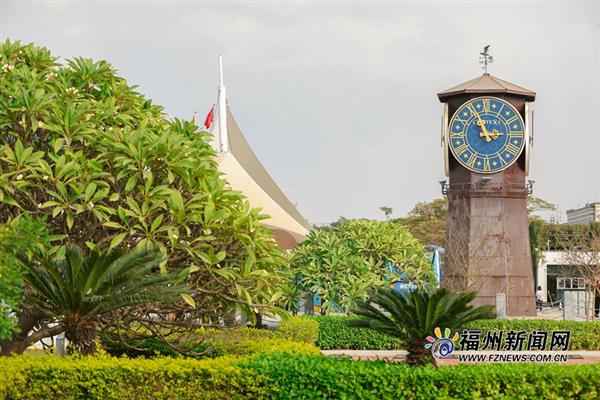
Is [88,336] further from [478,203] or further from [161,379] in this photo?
[478,203]

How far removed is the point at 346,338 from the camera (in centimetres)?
2689

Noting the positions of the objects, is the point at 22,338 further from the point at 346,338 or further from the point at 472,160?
the point at 472,160

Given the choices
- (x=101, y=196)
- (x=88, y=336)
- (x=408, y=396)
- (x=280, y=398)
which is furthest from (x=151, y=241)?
(x=408, y=396)

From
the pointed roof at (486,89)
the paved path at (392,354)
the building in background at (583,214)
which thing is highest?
the building in background at (583,214)

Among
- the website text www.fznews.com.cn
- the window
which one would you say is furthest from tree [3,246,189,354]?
the window

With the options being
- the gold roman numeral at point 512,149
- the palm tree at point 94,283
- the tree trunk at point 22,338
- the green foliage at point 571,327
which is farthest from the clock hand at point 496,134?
the tree trunk at point 22,338

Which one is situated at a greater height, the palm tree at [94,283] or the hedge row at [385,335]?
the palm tree at [94,283]

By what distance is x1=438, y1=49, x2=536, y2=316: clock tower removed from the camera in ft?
114

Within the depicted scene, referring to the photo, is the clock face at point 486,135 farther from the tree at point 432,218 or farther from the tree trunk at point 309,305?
the tree at point 432,218

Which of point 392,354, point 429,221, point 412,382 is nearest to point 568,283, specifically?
point 429,221

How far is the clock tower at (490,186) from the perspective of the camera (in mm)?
34656

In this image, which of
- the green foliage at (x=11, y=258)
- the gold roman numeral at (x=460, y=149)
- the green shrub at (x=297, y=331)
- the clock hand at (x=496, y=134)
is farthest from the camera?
the gold roman numeral at (x=460, y=149)

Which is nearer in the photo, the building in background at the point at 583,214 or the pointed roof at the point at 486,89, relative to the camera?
the pointed roof at the point at 486,89

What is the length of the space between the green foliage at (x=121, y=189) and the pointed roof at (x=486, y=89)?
22477 millimetres
